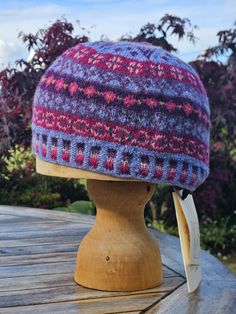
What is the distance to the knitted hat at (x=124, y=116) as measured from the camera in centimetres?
123

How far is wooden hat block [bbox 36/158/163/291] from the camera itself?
1381 millimetres

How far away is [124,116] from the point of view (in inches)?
48.2

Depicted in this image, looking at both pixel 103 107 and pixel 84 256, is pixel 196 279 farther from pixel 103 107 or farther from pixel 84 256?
pixel 103 107

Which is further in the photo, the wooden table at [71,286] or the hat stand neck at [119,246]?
the hat stand neck at [119,246]

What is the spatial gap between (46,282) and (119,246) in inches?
7.3

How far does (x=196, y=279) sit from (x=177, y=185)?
24 centimetres

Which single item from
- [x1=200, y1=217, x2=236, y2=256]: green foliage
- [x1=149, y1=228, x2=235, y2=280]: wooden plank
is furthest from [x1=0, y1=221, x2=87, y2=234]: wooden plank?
[x1=200, y1=217, x2=236, y2=256]: green foliage

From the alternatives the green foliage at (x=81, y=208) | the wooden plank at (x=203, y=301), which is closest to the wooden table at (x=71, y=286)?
Answer: the wooden plank at (x=203, y=301)

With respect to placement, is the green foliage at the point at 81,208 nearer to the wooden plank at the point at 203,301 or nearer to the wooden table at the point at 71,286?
the wooden table at the point at 71,286

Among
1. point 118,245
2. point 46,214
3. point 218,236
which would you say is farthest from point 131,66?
point 218,236

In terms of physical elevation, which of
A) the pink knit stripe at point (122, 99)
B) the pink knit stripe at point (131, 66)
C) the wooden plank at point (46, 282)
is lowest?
the wooden plank at point (46, 282)

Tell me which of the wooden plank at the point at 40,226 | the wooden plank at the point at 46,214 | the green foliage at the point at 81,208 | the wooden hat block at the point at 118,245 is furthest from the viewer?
the green foliage at the point at 81,208

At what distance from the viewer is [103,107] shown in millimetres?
1228

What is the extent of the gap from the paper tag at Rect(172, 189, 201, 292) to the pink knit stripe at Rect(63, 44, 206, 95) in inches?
10.2
